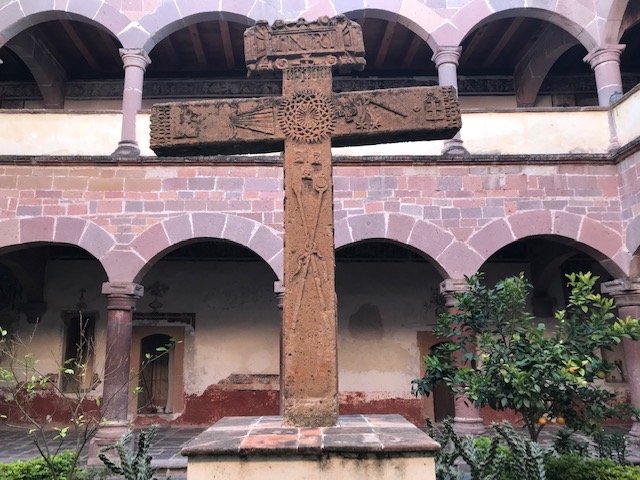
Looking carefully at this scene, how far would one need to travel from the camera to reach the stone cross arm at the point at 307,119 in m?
3.33

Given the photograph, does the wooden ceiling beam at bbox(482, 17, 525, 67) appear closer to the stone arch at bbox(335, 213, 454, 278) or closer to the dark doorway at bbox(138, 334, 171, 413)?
the stone arch at bbox(335, 213, 454, 278)

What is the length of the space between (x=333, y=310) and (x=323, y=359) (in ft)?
0.87

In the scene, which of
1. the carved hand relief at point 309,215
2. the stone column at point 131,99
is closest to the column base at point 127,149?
the stone column at point 131,99

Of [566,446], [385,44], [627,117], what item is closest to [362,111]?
[566,446]

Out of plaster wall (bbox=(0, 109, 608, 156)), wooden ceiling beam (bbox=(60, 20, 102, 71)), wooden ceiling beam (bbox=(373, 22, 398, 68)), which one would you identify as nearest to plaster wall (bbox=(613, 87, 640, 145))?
plaster wall (bbox=(0, 109, 608, 156))

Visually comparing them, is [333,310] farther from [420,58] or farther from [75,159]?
[420,58]

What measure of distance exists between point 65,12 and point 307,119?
20.4 feet

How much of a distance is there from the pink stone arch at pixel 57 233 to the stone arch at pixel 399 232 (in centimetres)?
295

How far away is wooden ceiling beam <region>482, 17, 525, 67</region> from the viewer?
9.17 m

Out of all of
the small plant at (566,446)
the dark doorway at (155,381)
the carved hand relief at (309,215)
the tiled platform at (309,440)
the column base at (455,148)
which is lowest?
the small plant at (566,446)

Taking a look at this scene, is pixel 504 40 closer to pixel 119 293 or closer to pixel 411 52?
pixel 411 52

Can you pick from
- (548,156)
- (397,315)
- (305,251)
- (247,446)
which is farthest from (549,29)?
(247,446)

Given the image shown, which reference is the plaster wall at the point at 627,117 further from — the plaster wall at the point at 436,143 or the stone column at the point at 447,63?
the stone column at the point at 447,63

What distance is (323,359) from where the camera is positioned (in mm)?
3018
